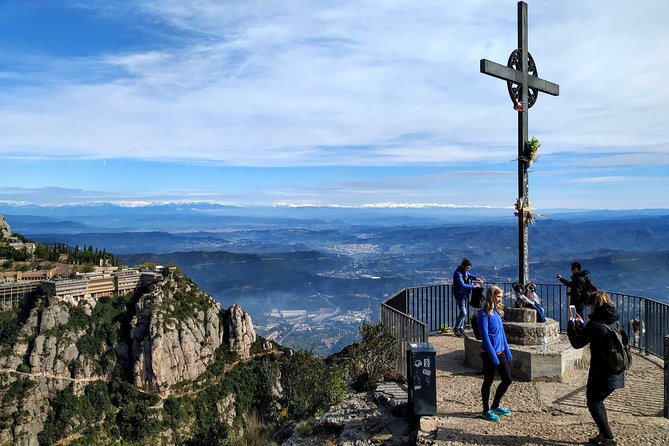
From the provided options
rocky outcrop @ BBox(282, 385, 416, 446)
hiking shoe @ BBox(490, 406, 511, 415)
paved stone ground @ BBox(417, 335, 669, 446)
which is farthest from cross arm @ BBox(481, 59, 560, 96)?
rocky outcrop @ BBox(282, 385, 416, 446)

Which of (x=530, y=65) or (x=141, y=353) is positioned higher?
(x=530, y=65)

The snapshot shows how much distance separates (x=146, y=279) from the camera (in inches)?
3533

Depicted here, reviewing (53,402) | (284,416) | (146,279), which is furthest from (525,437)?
(146,279)

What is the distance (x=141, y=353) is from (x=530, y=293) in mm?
72169

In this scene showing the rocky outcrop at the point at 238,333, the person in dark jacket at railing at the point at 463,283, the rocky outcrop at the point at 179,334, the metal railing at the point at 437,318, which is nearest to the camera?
the metal railing at the point at 437,318

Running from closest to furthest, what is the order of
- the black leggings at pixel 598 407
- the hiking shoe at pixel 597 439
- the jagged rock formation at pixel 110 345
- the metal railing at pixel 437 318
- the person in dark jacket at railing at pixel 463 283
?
1. the black leggings at pixel 598 407
2. the hiking shoe at pixel 597 439
3. the metal railing at pixel 437 318
4. the person in dark jacket at railing at pixel 463 283
5. the jagged rock formation at pixel 110 345

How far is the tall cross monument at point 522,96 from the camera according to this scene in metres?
9.59

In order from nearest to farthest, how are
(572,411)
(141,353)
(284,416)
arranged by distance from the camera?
(572,411), (284,416), (141,353)

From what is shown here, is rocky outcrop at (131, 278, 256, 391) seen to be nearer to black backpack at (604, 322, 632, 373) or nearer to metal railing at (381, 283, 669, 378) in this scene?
metal railing at (381, 283, 669, 378)

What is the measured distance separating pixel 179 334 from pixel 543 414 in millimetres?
74829

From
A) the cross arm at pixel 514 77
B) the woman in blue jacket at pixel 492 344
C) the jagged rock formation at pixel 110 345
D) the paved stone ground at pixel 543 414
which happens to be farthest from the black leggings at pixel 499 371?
the jagged rock formation at pixel 110 345

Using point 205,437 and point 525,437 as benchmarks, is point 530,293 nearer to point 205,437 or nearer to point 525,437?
point 525,437

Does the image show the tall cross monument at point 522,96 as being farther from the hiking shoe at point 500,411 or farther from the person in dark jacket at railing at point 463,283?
the hiking shoe at point 500,411

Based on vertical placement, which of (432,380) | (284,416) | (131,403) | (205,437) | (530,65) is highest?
(530,65)
